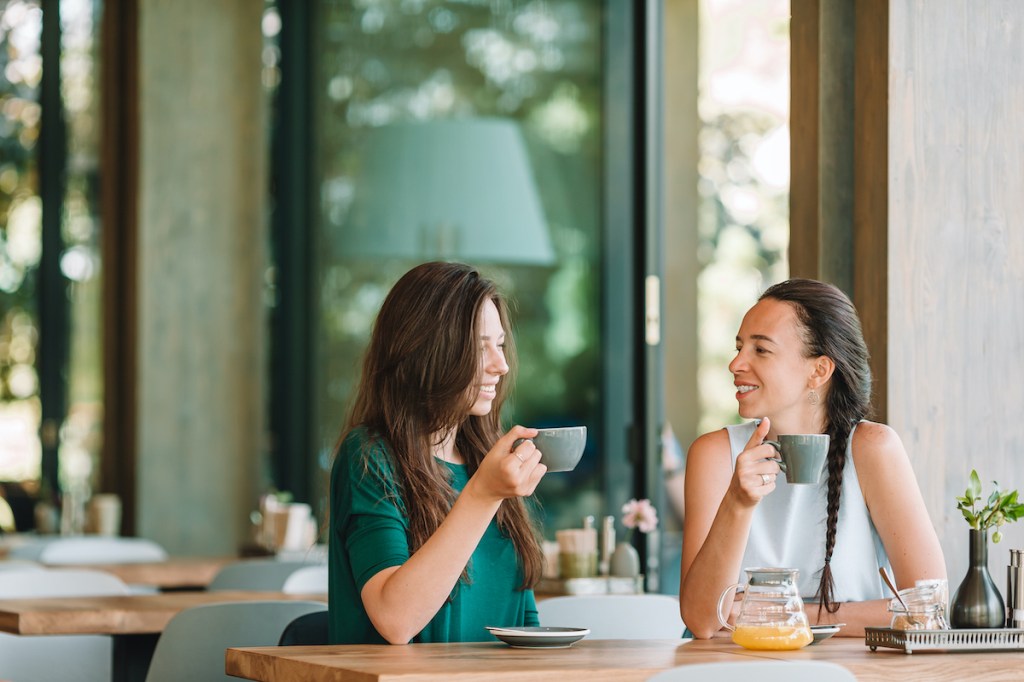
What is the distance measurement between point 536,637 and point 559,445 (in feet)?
0.97

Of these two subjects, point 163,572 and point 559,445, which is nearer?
point 559,445

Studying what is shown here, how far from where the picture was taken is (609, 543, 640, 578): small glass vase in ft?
12.8

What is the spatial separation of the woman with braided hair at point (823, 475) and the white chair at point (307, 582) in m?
1.45

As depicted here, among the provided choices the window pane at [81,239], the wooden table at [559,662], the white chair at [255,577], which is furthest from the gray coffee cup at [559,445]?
the window pane at [81,239]

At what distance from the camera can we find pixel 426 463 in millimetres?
2395

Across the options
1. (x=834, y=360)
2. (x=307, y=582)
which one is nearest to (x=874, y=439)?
(x=834, y=360)

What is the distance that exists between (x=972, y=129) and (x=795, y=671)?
168 centimetres

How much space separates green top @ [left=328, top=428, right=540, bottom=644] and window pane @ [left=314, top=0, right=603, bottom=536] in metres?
1.98

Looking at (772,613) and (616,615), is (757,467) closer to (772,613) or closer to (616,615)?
(772,613)

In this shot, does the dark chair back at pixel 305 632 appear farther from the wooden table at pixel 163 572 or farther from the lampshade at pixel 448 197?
the lampshade at pixel 448 197

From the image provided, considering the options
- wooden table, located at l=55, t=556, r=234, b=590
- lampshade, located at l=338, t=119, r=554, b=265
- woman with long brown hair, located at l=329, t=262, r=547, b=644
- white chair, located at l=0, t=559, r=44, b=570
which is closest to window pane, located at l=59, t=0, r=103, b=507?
lampshade, located at l=338, t=119, r=554, b=265

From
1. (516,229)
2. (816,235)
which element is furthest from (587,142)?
(816,235)

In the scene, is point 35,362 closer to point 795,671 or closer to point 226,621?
point 226,621

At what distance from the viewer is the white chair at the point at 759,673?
1759mm
